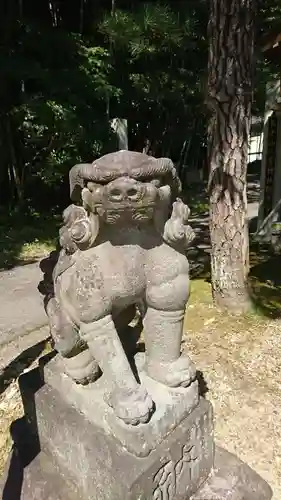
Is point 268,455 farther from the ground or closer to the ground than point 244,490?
closer to the ground

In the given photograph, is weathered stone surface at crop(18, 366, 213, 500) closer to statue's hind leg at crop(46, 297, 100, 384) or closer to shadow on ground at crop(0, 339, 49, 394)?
statue's hind leg at crop(46, 297, 100, 384)

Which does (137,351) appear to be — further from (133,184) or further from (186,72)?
(186,72)

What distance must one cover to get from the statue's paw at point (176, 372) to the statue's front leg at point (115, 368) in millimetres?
176

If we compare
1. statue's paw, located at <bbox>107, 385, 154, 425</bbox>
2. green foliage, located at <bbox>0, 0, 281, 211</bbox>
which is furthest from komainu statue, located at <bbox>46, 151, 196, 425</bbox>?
green foliage, located at <bbox>0, 0, 281, 211</bbox>

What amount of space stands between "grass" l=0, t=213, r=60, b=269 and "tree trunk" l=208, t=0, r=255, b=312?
3.06 m

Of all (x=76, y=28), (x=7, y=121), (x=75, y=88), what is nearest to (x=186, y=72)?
(x=76, y=28)

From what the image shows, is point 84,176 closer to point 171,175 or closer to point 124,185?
point 124,185

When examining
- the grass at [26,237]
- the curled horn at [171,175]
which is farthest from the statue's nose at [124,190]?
the grass at [26,237]

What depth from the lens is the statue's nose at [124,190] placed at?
1.43m

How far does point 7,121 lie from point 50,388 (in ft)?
22.6

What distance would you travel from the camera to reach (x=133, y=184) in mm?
1436

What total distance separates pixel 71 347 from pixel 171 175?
0.76 m

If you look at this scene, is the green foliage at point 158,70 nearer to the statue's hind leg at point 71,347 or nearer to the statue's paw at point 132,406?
the statue's hind leg at point 71,347

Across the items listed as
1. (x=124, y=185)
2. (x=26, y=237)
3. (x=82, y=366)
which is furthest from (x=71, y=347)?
(x=26, y=237)
